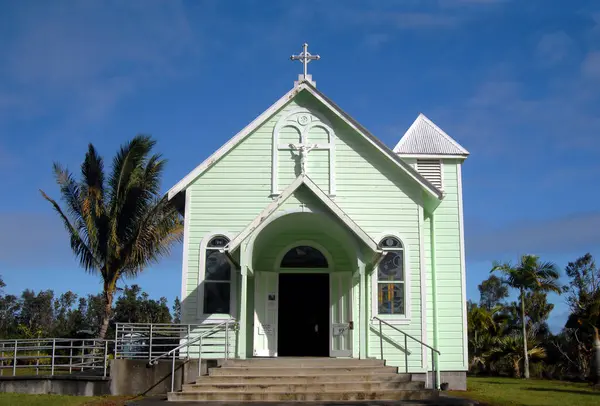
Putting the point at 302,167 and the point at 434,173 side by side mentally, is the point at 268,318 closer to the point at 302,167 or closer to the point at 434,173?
the point at 302,167

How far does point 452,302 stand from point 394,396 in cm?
533

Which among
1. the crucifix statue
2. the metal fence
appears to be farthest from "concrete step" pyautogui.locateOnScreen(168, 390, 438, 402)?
the crucifix statue

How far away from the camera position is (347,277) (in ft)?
60.1

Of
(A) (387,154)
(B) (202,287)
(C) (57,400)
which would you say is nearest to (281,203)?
(B) (202,287)

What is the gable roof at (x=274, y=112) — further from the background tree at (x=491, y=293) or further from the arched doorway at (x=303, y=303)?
the background tree at (x=491, y=293)

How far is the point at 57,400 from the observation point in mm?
14781

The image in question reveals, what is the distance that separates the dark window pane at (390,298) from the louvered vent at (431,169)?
3.67 metres

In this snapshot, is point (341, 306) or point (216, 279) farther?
point (341, 306)

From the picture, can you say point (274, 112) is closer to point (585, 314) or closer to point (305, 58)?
point (305, 58)

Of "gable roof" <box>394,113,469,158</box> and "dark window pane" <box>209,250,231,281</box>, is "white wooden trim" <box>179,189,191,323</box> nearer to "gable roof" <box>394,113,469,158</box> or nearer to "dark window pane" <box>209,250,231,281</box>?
"dark window pane" <box>209,250,231,281</box>

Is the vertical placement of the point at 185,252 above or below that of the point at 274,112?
below

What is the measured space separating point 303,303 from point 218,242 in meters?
2.93

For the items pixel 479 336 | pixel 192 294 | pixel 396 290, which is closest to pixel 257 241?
pixel 192 294

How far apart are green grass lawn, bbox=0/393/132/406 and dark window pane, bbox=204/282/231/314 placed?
11.5ft
